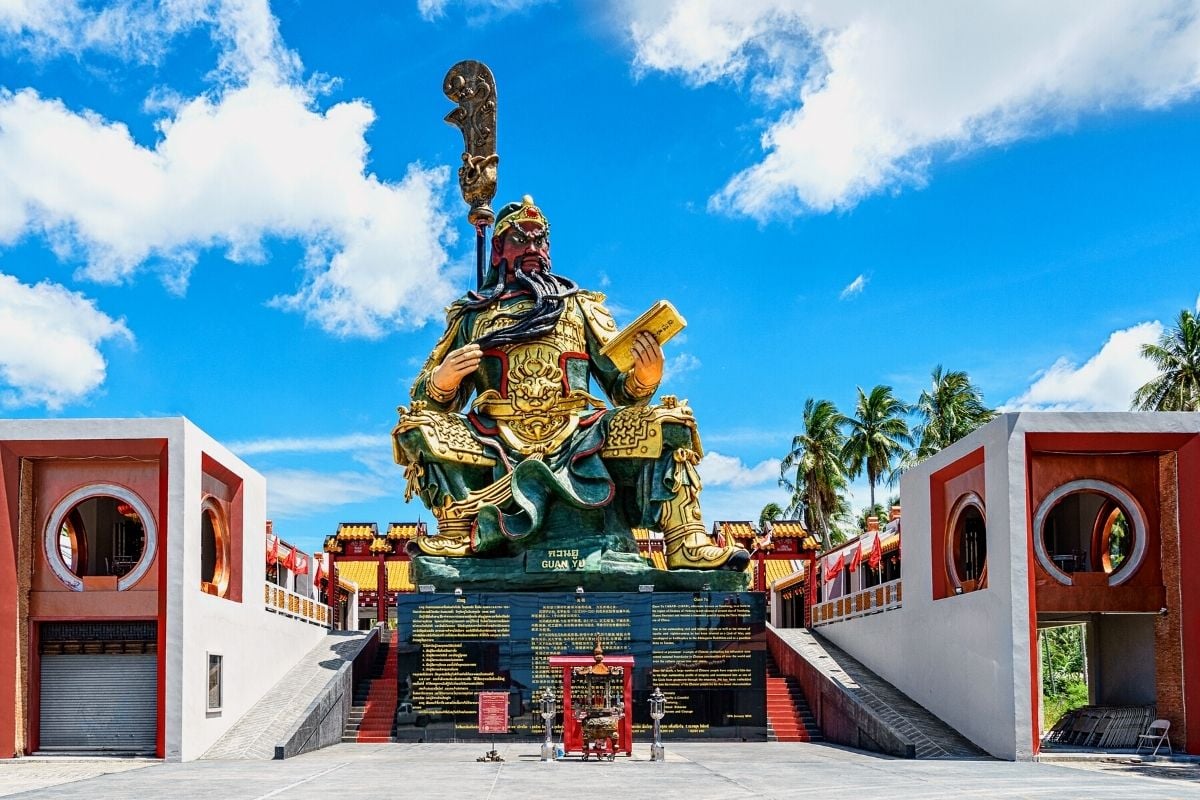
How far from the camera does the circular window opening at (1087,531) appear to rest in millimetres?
19703

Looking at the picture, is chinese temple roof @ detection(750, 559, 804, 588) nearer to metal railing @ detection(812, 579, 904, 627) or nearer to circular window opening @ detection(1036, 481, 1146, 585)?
metal railing @ detection(812, 579, 904, 627)

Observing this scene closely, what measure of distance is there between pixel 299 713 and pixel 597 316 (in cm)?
961

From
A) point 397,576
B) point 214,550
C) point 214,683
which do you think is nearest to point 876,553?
point 214,550

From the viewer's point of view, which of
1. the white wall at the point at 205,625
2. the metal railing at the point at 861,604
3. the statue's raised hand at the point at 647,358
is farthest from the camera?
the statue's raised hand at the point at 647,358

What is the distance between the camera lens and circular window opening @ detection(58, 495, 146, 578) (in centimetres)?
2203

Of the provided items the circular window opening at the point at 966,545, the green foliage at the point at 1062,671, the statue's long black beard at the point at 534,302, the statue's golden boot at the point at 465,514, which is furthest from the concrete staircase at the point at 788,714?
the statue's long black beard at the point at 534,302

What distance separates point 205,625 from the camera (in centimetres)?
1984

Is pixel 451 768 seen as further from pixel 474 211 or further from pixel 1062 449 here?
pixel 474 211

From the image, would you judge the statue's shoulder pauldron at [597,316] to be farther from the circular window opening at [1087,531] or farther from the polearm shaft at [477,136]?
the circular window opening at [1087,531]

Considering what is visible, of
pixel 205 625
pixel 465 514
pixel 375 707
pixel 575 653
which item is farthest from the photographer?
pixel 465 514

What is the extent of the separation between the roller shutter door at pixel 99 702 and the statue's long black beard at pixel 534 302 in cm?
908

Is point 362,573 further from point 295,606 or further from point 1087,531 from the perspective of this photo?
point 1087,531

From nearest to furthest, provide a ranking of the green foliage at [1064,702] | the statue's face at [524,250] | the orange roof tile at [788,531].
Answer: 1. the statue's face at [524,250]
2. the green foliage at [1064,702]
3. the orange roof tile at [788,531]

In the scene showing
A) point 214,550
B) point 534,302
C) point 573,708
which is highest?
point 534,302
